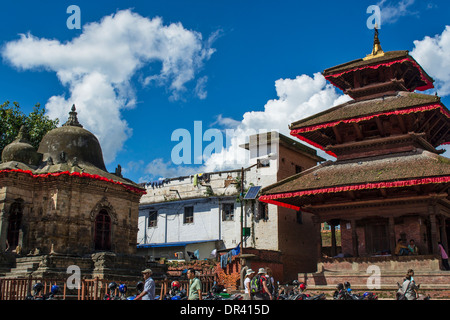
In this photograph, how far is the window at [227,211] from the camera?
39.1 metres

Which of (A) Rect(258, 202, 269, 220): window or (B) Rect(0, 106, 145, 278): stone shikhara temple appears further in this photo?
(A) Rect(258, 202, 269, 220): window

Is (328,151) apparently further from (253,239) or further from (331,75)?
(253,239)

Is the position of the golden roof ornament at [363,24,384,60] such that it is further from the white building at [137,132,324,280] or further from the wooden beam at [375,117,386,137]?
the white building at [137,132,324,280]

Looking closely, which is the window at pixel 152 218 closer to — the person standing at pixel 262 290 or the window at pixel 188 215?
the window at pixel 188 215

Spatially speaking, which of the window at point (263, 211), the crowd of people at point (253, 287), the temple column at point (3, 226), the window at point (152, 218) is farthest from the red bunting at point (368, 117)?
the window at point (152, 218)

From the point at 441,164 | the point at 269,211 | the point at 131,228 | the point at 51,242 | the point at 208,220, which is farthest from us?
the point at 208,220

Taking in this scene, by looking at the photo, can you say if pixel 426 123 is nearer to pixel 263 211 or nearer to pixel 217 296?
pixel 217 296

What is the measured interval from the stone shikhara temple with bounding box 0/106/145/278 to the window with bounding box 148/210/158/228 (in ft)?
49.5

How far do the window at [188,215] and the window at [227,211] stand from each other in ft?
10.4

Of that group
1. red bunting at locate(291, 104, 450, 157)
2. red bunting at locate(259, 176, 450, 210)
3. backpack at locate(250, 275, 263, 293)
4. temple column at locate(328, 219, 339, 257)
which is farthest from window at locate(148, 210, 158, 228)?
backpack at locate(250, 275, 263, 293)

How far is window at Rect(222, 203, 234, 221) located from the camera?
3906 centimetres

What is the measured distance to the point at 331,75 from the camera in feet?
89.1

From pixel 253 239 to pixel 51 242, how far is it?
1638cm
